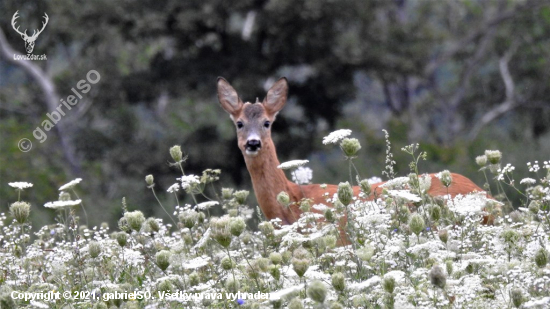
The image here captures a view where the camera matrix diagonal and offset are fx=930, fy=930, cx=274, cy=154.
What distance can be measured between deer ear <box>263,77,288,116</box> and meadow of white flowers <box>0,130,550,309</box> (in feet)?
11.2

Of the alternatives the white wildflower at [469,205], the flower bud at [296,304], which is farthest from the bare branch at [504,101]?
the flower bud at [296,304]

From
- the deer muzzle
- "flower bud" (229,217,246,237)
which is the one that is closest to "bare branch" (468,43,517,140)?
the deer muzzle

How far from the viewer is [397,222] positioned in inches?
194

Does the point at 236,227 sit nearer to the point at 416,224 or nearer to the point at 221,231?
the point at 221,231

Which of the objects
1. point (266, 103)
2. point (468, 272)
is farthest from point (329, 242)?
point (266, 103)

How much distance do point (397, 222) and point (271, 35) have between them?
21.5 m

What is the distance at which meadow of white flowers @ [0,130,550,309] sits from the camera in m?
3.83

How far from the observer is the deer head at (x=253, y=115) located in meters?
8.16

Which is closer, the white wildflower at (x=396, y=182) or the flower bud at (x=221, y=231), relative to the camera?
the flower bud at (x=221, y=231)

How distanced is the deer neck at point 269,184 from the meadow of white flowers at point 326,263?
1.94m

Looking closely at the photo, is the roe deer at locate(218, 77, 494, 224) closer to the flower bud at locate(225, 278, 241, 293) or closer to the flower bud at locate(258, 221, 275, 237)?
the flower bud at locate(258, 221, 275, 237)

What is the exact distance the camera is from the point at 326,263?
15.9 ft

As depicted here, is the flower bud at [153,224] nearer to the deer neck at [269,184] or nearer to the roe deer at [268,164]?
the roe deer at [268,164]

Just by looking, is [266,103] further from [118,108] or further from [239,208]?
[118,108]
